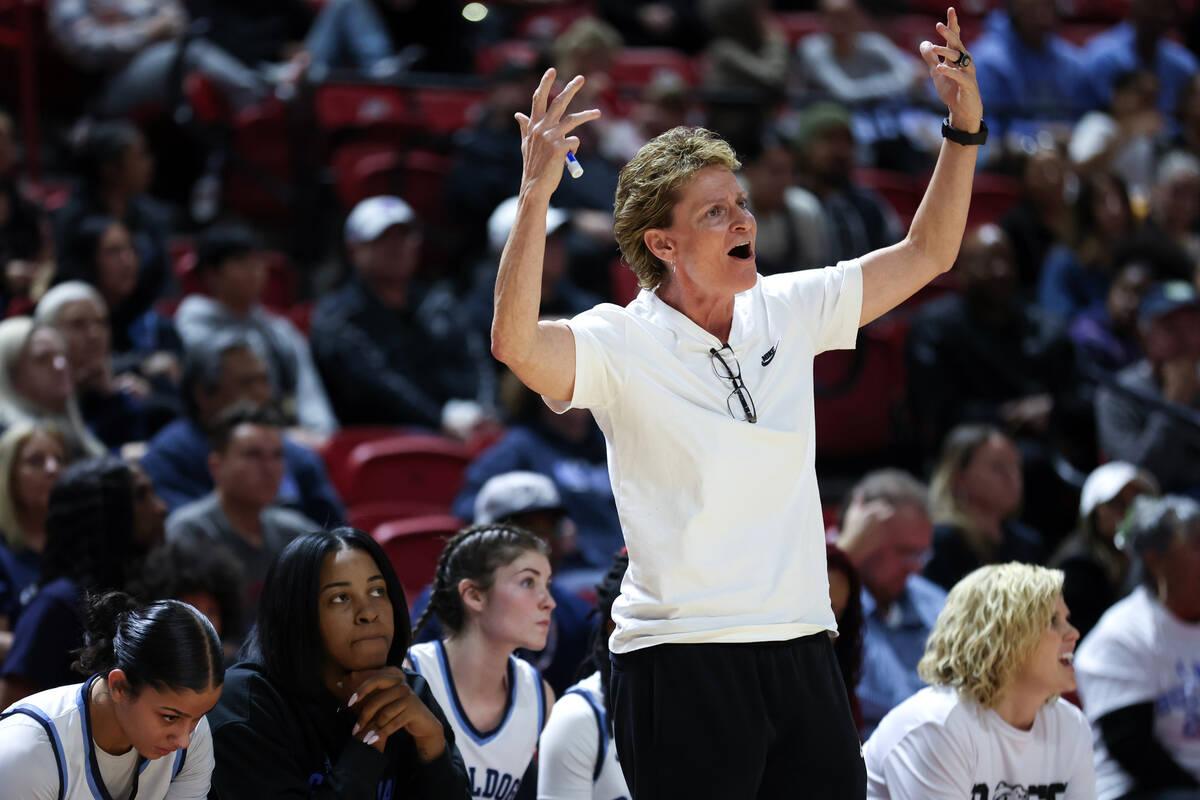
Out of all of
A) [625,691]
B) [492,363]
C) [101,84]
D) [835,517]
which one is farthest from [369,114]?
[625,691]

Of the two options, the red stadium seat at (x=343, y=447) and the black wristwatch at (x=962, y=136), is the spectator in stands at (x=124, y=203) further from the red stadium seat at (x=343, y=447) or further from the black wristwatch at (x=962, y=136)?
the black wristwatch at (x=962, y=136)

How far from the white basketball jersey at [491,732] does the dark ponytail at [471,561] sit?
0.08 metres

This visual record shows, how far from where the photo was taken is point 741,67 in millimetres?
8586

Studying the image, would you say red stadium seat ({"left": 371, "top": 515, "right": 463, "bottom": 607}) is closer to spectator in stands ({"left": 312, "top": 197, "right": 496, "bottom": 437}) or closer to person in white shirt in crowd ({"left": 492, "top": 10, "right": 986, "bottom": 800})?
spectator in stands ({"left": 312, "top": 197, "right": 496, "bottom": 437})

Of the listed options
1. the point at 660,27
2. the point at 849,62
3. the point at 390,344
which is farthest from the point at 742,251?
the point at 660,27

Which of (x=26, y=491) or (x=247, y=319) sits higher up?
(x=247, y=319)

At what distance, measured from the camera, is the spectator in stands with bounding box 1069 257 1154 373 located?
7156 mm

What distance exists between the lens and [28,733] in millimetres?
2621

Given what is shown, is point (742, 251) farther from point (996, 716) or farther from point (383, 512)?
point (383, 512)

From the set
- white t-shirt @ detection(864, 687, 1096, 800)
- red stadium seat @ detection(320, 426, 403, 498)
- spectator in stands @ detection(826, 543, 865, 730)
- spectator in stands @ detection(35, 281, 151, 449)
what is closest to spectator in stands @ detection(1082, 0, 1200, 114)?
red stadium seat @ detection(320, 426, 403, 498)

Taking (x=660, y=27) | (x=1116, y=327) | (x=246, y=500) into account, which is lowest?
(x=246, y=500)

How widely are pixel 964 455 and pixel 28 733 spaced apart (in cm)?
368

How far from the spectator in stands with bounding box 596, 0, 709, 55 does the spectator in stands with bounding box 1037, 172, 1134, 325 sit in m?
3.10

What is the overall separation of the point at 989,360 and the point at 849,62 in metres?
3.06
